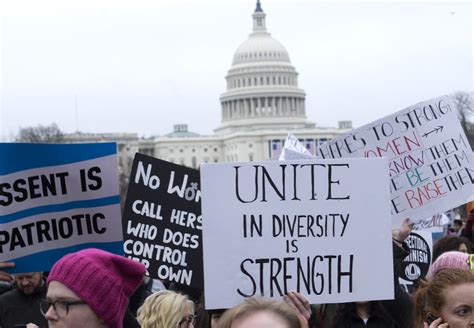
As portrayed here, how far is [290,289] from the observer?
14.4 feet

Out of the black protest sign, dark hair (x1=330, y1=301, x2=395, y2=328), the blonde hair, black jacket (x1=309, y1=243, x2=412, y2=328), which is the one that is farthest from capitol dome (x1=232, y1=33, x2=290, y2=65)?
the blonde hair

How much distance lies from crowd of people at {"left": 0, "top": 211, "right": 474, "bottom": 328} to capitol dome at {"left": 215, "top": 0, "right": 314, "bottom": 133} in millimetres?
116128

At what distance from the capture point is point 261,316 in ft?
8.61

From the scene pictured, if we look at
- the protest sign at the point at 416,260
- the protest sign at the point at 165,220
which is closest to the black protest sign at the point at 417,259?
the protest sign at the point at 416,260

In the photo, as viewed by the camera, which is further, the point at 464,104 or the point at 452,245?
the point at 464,104

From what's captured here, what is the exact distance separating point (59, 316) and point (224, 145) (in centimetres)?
12777

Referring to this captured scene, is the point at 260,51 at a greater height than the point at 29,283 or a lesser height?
greater

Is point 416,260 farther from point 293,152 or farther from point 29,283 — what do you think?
point 29,283

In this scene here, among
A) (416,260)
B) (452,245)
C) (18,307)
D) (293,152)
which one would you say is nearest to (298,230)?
(18,307)

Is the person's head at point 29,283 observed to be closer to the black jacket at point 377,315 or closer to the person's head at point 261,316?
the black jacket at point 377,315

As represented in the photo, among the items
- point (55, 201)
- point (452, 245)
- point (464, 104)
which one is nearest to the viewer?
point (55, 201)

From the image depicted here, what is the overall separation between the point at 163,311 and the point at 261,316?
228 cm

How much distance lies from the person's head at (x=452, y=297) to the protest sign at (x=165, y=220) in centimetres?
209

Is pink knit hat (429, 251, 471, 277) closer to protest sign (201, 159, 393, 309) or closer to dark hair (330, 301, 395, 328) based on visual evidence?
dark hair (330, 301, 395, 328)
